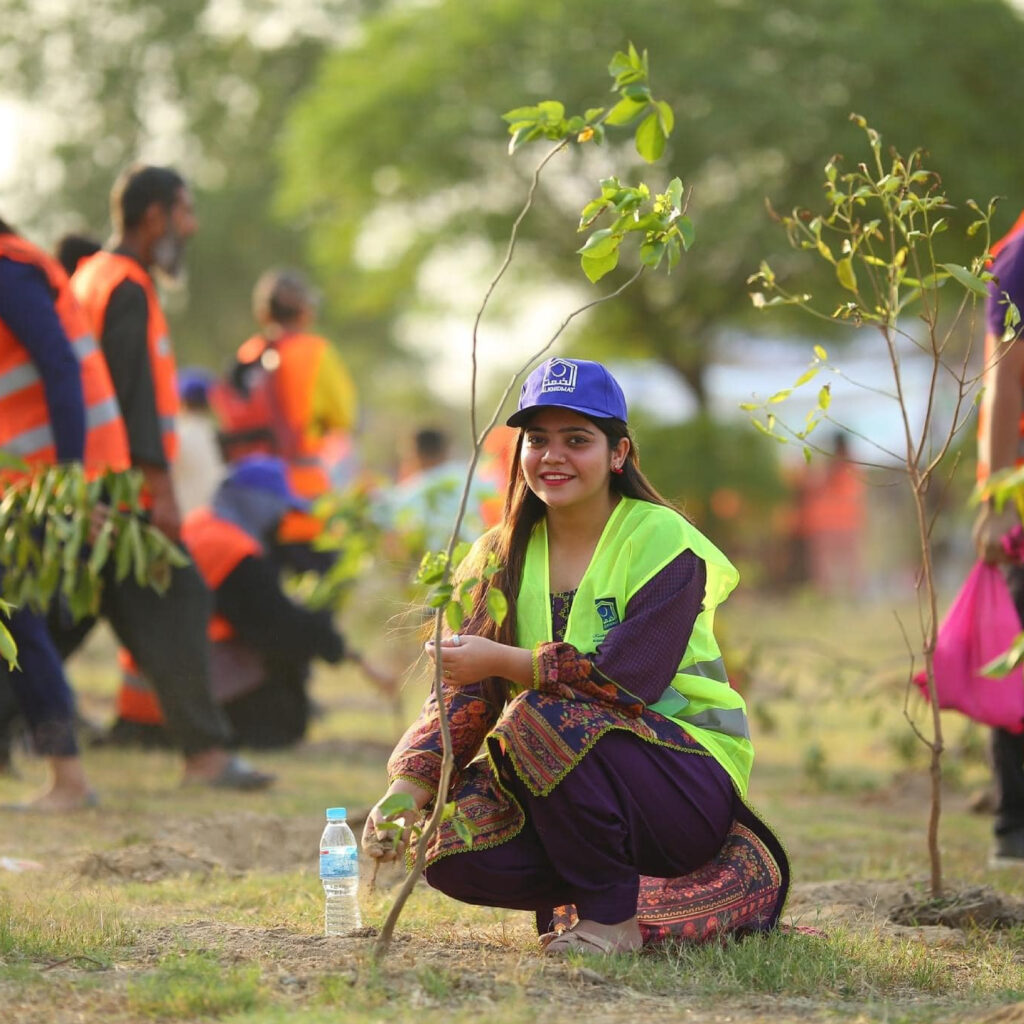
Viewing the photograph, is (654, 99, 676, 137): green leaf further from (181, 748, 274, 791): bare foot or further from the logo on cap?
(181, 748, 274, 791): bare foot

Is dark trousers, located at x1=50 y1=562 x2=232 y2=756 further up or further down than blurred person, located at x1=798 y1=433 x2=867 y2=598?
further down

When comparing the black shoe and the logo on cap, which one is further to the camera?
the black shoe

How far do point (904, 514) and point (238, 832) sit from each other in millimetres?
19054

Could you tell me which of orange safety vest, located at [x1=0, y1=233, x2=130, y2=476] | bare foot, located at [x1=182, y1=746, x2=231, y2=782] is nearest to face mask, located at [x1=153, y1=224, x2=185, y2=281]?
orange safety vest, located at [x1=0, y1=233, x2=130, y2=476]

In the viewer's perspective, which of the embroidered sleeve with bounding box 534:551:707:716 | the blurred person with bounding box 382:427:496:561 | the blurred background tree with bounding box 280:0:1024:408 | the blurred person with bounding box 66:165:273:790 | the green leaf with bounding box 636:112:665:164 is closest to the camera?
the green leaf with bounding box 636:112:665:164

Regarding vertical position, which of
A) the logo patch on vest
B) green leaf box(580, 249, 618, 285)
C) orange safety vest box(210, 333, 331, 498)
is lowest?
the logo patch on vest

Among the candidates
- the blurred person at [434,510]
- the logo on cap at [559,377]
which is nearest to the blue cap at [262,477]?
the blurred person at [434,510]

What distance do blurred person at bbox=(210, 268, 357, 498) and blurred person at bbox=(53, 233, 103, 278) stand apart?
7.63 feet

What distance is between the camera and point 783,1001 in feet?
11.2

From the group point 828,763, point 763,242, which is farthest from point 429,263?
point 828,763

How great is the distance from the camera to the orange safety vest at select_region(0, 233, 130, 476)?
592 centimetres

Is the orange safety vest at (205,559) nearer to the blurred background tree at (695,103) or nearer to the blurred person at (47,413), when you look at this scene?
the blurred person at (47,413)

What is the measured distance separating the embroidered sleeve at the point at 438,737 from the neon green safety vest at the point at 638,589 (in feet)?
0.58

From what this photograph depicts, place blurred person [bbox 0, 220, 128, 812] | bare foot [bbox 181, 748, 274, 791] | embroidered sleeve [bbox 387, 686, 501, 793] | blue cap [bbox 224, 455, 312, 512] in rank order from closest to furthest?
embroidered sleeve [bbox 387, 686, 501, 793] < blurred person [bbox 0, 220, 128, 812] < bare foot [bbox 181, 748, 274, 791] < blue cap [bbox 224, 455, 312, 512]
